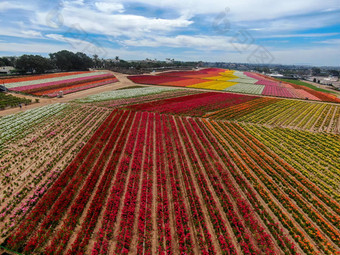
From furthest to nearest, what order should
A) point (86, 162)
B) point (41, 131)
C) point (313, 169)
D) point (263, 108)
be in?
point (263, 108) < point (41, 131) < point (313, 169) < point (86, 162)

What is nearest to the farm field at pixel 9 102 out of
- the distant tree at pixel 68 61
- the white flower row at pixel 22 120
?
the white flower row at pixel 22 120

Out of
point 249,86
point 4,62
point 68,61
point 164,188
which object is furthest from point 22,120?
point 4,62

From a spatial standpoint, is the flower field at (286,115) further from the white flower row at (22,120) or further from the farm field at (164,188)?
the white flower row at (22,120)

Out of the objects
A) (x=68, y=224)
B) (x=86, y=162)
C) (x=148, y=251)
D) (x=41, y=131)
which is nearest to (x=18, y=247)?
(x=68, y=224)

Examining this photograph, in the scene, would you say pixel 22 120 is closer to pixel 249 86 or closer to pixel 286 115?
pixel 286 115

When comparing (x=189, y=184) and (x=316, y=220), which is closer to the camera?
(x=316, y=220)

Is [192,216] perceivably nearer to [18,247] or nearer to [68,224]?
[68,224]

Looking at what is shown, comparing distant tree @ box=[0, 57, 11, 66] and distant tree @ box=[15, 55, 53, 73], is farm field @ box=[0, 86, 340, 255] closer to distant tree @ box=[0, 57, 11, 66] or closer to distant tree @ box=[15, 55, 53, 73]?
distant tree @ box=[15, 55, 53, 73]
